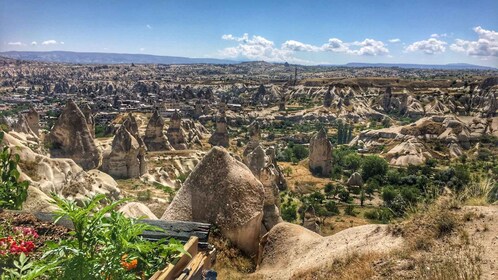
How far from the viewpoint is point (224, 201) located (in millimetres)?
8484

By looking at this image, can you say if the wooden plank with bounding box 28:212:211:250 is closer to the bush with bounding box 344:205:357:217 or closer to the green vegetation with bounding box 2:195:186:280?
the green vegetation with bounding box 2:195:186:280

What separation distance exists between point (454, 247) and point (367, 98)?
94358mm

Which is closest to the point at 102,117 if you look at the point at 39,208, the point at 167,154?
the point at 167,154

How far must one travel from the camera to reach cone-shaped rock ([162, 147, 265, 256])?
8.36 meters

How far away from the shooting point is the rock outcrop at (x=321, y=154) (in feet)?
130

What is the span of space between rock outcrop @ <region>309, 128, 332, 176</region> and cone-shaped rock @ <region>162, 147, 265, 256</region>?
103 feet

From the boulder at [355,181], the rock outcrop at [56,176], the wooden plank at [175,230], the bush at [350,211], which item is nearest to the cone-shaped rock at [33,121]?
the rock outcrop at [56,176]

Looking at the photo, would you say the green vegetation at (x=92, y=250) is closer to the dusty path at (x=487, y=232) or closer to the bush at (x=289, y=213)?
the dusty path at (x=487, y=232)

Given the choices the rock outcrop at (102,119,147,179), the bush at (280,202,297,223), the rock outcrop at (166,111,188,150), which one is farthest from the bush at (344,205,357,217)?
the rock outcrop at (166,111,188,150)

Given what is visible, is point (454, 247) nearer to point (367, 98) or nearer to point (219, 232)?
point (219, 232)

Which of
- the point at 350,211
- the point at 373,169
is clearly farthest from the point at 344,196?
the point at 373,169

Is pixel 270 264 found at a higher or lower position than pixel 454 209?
lower

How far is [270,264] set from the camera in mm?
8234

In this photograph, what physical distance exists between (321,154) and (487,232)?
34138 millimetres
